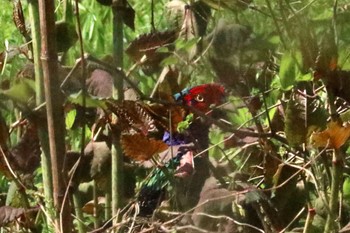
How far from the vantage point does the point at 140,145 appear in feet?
5.10

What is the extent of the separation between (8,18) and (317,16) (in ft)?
7.39

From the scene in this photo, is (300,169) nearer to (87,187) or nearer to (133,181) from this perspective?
(133,181)

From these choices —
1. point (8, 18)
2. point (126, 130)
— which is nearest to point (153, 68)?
point (126, 130)

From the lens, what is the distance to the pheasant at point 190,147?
164 centimetres

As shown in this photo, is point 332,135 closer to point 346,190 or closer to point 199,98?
point 199,98

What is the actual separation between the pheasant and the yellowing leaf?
252 millimetres

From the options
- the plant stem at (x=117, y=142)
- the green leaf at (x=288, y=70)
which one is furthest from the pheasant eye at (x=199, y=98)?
the green leaf at (x=288, y=70)

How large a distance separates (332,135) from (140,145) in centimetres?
32

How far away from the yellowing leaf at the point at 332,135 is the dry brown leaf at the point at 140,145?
0.87ft

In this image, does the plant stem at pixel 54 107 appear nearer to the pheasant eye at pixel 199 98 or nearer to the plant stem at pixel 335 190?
the pheasant eye at pixel 199 98

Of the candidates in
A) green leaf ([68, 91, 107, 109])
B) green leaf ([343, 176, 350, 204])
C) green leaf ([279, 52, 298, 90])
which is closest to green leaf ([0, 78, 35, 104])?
green leaf ([68, 91, 107, 109])

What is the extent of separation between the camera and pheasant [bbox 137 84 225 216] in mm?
1639

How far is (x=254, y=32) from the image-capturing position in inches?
61.6

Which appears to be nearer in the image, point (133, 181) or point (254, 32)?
point (254, 32)
